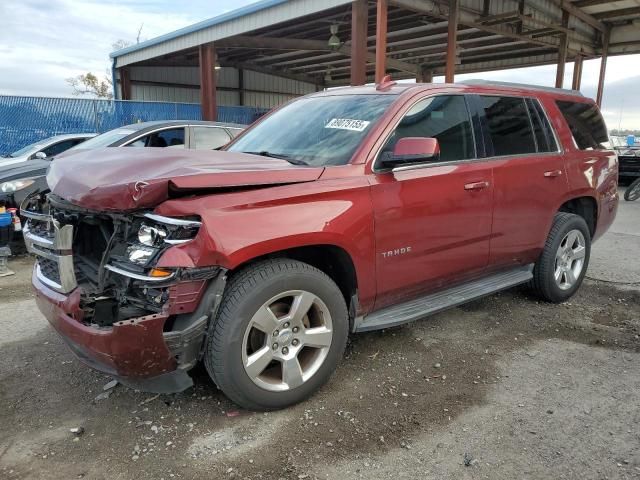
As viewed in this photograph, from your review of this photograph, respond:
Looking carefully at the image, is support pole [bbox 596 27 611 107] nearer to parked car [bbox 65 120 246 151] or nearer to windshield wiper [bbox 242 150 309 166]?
parked car [bbox 65 120 246 151]

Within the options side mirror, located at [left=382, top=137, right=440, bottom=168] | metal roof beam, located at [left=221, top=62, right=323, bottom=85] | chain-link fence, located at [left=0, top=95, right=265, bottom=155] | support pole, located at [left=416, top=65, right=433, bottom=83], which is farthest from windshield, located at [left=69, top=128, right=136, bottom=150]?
metal roof beam, located at [left=221, top=62, right=323, bottom=85]

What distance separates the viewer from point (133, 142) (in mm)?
6609

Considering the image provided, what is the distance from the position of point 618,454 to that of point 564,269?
247 centimetres

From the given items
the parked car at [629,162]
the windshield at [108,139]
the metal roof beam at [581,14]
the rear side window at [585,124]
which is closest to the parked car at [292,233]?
the rear side window at [585,124]

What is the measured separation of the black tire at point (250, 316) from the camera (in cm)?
261

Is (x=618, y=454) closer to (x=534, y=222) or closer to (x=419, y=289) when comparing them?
(x=419, y=289)

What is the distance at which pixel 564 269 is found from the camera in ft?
15.6

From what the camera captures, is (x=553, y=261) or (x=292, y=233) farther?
(x=553, y=261)

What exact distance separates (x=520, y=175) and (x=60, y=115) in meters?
15.4

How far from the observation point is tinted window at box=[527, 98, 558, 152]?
4387 mm

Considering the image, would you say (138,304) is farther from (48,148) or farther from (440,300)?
(48,148)

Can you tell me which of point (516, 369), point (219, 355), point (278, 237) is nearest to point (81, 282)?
point (219, 355)

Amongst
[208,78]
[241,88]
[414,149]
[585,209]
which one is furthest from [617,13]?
[241,88]

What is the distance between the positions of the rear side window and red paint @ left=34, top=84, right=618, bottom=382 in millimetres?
189
